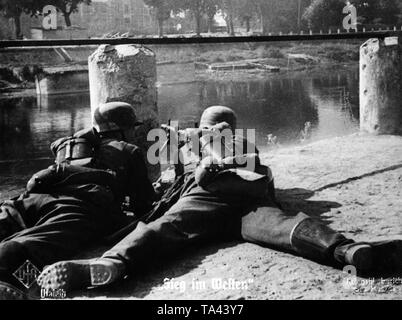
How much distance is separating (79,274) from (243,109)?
20115 mm

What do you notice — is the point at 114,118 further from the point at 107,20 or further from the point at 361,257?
the point at 107,20

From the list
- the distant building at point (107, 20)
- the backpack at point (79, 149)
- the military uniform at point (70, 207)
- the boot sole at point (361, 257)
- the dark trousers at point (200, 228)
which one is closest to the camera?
the boot sole at point (361, 257)

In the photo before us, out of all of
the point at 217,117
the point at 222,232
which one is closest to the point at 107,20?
the point at 217,117

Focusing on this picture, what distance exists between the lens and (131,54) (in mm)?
6254

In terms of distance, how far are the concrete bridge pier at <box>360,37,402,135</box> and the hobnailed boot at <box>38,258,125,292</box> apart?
6.49m

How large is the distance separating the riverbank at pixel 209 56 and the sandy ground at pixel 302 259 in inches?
1036

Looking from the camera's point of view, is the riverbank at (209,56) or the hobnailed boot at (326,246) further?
the riverbank at (209,56)

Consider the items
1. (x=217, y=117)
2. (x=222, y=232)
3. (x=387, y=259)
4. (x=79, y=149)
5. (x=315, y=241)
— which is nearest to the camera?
(x=387, y=259)

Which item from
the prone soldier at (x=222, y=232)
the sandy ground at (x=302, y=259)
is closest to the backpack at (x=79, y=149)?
the prone soldier at (x=222, y=232)

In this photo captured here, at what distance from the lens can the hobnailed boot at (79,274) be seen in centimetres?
338

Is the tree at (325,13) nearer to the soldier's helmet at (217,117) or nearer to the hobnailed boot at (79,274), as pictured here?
the soldier's helmet at (217,117)

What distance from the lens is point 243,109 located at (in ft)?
76.0

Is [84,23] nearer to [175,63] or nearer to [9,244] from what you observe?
[175,63]
